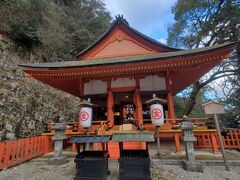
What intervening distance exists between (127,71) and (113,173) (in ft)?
15.2

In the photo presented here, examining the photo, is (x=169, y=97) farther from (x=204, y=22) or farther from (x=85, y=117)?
(x=204, y=22)

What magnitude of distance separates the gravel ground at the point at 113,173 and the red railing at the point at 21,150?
31 centimetres

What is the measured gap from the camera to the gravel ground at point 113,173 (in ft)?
14.5

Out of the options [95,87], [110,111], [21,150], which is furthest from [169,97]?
[21,150]

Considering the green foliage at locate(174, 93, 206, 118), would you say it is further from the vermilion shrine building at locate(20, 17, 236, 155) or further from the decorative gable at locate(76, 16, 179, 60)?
the decorative gable at locate(76, 16, 179, 60)

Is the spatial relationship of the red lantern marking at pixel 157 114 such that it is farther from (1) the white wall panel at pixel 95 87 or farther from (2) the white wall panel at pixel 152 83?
(1) the white wall panel at pixel 95 87

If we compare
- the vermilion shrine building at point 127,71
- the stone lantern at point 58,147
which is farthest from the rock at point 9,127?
the stone lantern at point 58,147

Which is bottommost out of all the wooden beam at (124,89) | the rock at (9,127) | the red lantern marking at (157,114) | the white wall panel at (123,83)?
the rock at (9,127)

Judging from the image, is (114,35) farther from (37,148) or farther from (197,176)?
(197,176)

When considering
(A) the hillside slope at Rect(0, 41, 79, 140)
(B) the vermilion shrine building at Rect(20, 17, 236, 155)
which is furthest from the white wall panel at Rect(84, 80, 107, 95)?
(A) the hillside slope at Rect(0, 41, 79, 140)

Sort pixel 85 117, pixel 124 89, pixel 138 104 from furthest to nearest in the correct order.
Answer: pixel 124 89, pixel 138 104, pixel 85 117

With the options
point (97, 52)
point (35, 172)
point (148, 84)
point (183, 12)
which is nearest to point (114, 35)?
point (97, 52)

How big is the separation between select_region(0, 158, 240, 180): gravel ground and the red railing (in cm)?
31

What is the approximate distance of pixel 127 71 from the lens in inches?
305
